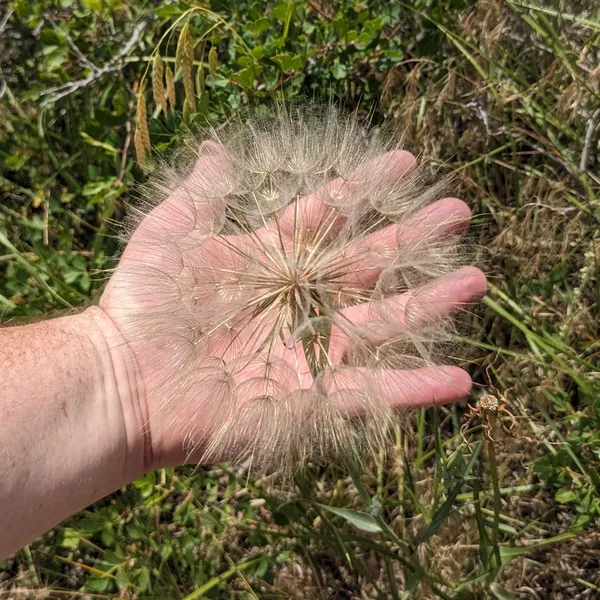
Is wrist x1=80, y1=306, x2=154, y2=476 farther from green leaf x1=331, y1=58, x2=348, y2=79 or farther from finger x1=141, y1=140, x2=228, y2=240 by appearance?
green leaf x1=331, y1=58, x2=348, y2=79

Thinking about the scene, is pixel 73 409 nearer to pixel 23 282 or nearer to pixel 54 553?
pixel 23 282

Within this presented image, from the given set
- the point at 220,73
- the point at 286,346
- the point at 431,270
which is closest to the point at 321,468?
the point at 286,346

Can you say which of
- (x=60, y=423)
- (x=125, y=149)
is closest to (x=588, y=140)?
(x=125, y=149)

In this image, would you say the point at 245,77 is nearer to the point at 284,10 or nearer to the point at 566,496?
the point at 284,10

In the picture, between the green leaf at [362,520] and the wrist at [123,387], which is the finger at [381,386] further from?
the wrist at [123,387]

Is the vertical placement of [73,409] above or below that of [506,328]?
below

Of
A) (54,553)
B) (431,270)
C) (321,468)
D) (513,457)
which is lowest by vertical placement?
(54,553)

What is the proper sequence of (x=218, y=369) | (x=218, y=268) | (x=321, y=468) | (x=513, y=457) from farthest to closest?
(x=321, y=468), (x=513, y=457), (x=218, y=268), (x=218, y=369)
